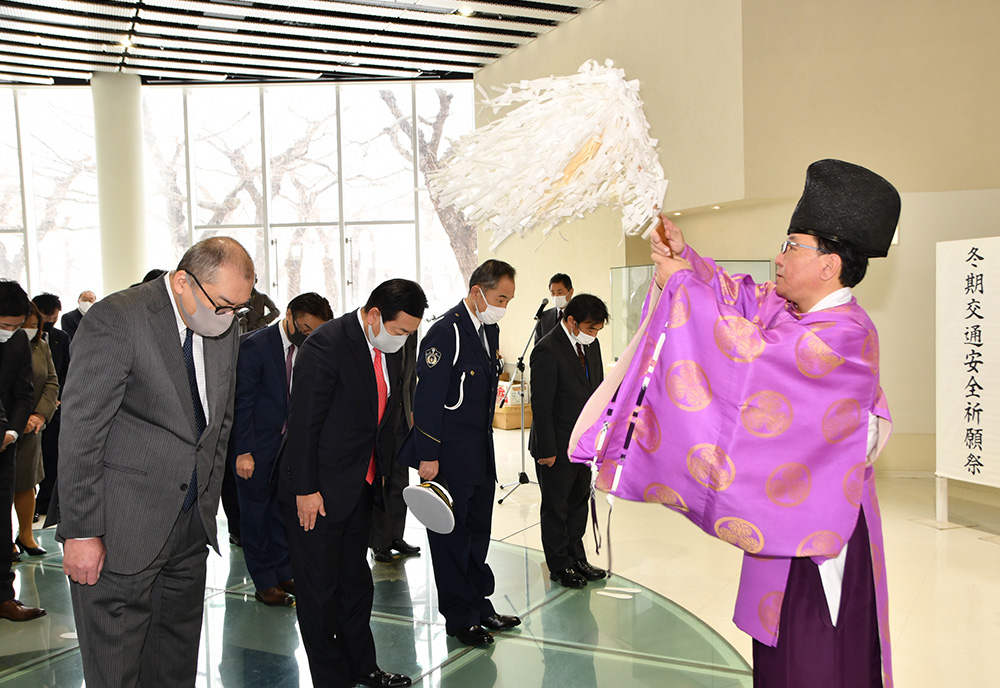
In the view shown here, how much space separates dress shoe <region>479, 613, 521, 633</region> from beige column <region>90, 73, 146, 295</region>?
30.2 ft

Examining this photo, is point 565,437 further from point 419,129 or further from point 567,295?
point 419,129

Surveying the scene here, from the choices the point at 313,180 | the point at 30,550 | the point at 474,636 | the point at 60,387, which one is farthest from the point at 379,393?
the point at 313,180

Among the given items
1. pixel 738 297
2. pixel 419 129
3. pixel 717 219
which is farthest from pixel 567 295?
pixel 419 129

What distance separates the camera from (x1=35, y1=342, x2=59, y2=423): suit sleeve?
4613mm

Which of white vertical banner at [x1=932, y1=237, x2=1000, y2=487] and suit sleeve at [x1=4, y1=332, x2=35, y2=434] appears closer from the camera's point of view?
suit sleeve at [x1=4, y1=332, x2=35, y2=434]

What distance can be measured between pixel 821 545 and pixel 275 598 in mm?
2916

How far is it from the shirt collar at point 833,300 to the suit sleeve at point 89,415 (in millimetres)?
1772

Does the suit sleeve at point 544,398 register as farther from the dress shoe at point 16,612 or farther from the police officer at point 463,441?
the dress shoe at point 16,612

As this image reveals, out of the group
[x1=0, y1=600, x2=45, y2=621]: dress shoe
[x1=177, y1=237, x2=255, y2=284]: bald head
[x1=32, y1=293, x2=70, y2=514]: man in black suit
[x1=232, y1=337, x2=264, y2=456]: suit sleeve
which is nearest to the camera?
[x1=177, y1=237, x2=255, y2=284]: bald head

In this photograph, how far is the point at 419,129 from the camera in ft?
39.4

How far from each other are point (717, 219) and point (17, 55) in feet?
30.8

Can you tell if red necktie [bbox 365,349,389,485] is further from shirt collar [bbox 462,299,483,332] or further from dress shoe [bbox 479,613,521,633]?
dress shoe [bbox 479,613,521,633]

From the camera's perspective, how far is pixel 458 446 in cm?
340

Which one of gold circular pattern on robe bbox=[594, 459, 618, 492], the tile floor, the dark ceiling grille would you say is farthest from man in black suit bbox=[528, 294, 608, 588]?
the dark ceiling grille
